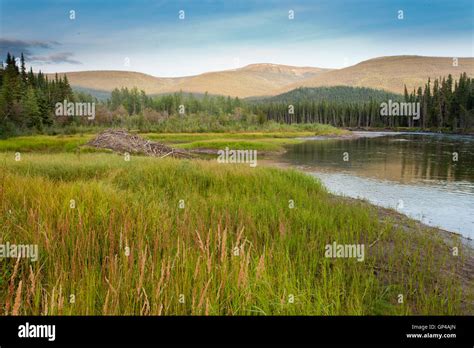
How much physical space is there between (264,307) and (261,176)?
12131 mm

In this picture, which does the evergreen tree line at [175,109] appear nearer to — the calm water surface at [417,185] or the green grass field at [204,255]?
the calm water surface at [417,185]

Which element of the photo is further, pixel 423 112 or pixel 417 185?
pixel 423 112

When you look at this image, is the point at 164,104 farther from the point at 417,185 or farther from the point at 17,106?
the point at 417,185

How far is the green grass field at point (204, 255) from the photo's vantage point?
165 inches

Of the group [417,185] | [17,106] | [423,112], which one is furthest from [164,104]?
[417,185]

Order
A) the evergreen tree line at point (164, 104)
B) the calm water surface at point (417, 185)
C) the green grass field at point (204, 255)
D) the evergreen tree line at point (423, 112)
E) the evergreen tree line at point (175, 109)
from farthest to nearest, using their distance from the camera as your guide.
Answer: the evergreen tree line at point (164, 104), the evergreen tree line at point (423, 112), the evergreen tree line at point (175, 109), the calm water surface at point (417, 185), the green grass field at point (204, 255)

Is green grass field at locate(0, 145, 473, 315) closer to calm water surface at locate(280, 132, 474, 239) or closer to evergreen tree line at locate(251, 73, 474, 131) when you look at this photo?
calm water surface at locate(280, 132, 474, 239)

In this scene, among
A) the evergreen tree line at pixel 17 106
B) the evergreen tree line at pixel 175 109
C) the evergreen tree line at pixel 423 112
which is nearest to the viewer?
the evergreen tree line at pixel 17 106

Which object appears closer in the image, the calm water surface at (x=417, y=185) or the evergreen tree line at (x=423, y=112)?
the calm water surface at (x=417, y=185)

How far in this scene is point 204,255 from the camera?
180 inches

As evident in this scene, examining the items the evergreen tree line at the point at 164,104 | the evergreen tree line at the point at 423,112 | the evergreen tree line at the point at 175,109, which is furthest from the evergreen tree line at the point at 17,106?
the evergreen tree line at the point at 164,104
